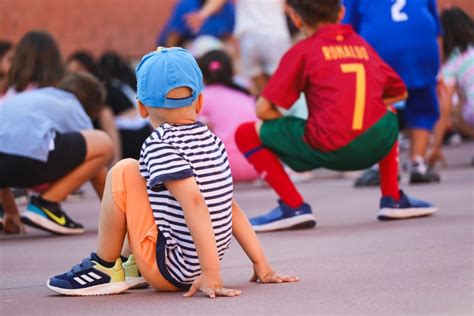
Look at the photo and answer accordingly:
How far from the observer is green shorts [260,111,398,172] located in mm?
6855

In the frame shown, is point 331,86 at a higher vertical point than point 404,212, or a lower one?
higher

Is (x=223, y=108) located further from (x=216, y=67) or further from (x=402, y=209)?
(x=402, y=209)

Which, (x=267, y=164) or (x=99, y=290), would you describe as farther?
(x=267, y=164)

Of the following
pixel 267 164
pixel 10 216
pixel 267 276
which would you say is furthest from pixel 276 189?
pixel 267 276

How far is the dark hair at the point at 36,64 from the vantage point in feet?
25.6

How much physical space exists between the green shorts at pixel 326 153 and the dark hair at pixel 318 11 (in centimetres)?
55

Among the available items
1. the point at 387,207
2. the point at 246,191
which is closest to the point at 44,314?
the point at 387,207

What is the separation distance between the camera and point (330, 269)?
539 cm

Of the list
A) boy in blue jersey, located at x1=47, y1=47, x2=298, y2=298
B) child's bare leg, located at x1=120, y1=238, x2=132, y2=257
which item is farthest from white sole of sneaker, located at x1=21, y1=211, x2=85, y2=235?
boy in blue jersey, located at x1=47, y1=47, x2=298, y2=298

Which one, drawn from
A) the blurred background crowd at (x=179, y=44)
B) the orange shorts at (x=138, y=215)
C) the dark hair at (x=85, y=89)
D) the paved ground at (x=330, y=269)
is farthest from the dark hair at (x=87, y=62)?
the orange shorts at (x=138, y=215)

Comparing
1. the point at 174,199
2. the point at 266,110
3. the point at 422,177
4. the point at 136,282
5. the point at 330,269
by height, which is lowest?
the point at 422,177

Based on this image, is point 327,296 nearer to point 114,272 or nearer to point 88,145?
point 114,272

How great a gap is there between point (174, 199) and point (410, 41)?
4453 millimetres

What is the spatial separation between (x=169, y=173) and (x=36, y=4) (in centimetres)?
1165
